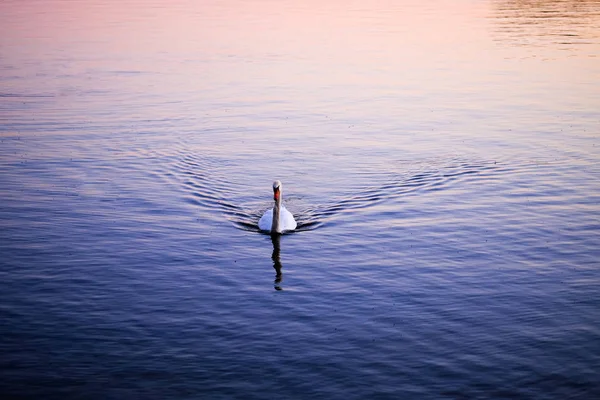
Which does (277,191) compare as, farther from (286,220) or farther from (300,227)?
(300,227)

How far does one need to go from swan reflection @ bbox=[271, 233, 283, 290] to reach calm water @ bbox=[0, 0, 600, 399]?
0.49ft

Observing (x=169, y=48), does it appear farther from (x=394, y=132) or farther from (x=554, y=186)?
(x=554, y=186)

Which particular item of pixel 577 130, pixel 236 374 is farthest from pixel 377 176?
pixel 236 374

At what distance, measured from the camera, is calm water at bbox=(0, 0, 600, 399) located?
54.2 feet

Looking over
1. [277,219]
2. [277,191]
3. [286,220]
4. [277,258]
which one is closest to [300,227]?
[286,220]

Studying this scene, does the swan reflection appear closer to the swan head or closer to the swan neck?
the swan neck

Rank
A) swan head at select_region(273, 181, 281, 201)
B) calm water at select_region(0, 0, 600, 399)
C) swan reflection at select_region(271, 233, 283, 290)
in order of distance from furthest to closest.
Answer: swan head at select_region(273, 181, 281, 201) → swan reflection at select_region(271, 233, 283, 290) → calm water at select_region(0, 0, 600, 399)

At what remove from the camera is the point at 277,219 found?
23.9m

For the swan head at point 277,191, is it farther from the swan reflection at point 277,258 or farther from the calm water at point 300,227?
the calm water at point 300,227

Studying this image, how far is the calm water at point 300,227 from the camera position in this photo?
16.5 meters

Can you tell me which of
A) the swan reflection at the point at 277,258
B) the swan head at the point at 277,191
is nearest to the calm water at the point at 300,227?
the swan reflection at the point at 277,258

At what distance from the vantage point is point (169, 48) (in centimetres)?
5694

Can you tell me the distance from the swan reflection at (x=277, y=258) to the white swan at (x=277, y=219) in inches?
8.9

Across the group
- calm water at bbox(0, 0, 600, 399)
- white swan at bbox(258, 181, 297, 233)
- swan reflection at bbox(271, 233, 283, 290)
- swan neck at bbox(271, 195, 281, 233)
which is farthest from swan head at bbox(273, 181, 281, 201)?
calm water at bbox(0, 0, 600, 399)
